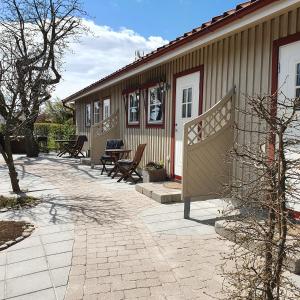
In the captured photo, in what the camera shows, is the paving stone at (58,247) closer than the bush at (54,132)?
Yes

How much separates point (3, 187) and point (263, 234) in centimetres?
677

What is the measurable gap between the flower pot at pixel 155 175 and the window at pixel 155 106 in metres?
1.34

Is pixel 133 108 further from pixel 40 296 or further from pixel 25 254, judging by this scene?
pixel 40 296

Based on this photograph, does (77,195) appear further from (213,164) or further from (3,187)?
(213,164)

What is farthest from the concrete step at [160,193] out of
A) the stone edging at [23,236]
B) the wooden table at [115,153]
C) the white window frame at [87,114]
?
the white window frame at [87,114]

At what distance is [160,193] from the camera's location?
6.12 metres

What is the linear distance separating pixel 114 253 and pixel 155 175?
157 inches

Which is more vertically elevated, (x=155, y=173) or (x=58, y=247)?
(x=155, y=173)

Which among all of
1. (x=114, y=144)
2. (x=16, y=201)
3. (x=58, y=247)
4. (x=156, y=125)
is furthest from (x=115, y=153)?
(x=58, y=247)

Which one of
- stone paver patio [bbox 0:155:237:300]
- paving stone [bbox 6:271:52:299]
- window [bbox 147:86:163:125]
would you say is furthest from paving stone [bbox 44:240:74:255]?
window [bbox 147:86:163:125]

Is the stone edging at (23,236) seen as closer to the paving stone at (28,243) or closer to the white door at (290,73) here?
the paving stone at (28,243)

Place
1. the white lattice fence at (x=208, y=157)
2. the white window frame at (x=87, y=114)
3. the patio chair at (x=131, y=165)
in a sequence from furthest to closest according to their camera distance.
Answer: the white window frame at (x=87, y=114) < the patio chair at (x=131, y=165) < the white lattice fence at (x=208, y=157)


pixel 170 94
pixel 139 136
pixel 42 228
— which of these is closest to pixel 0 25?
pixel 139 136

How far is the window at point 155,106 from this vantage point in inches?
330
